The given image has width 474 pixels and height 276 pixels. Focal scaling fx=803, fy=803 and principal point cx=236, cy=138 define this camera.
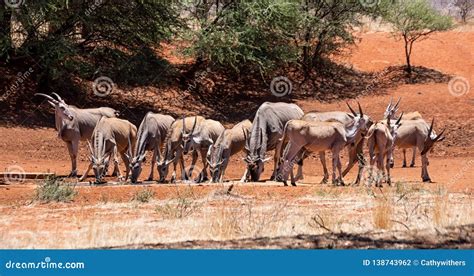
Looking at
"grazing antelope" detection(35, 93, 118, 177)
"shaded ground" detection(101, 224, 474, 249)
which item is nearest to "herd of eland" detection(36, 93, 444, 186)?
"grazing antelope" detection(35, 93, 118, 177)

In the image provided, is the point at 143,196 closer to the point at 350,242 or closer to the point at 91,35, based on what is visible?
the point at 350,242

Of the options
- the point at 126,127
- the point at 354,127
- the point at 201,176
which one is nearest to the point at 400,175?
the point at 354,127

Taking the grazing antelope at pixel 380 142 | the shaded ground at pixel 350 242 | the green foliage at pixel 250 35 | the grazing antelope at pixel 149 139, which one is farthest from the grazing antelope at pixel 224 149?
the green foliage at pixel 250 35

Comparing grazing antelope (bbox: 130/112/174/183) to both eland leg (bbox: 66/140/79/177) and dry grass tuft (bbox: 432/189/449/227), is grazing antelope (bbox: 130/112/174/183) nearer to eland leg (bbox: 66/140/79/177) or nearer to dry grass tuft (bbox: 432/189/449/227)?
eland leg (bbox: 66/140/79/177)

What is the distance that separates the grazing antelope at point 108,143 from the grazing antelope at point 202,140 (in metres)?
1.56

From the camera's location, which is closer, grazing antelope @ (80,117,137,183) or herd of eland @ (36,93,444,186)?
herd of eland @ (36,93,444,186)

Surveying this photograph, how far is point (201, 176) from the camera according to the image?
20.8 meters

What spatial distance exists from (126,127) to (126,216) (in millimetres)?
8687

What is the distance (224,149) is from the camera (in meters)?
20.8

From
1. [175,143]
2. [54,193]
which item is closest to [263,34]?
[175,143]

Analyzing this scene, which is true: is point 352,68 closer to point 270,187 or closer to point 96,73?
point 96,73

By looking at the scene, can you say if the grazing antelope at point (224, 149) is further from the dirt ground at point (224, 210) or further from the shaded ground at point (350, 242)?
the shaded ground at point (350, 242)

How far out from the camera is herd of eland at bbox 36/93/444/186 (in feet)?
63.2

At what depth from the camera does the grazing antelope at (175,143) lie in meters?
20.7
